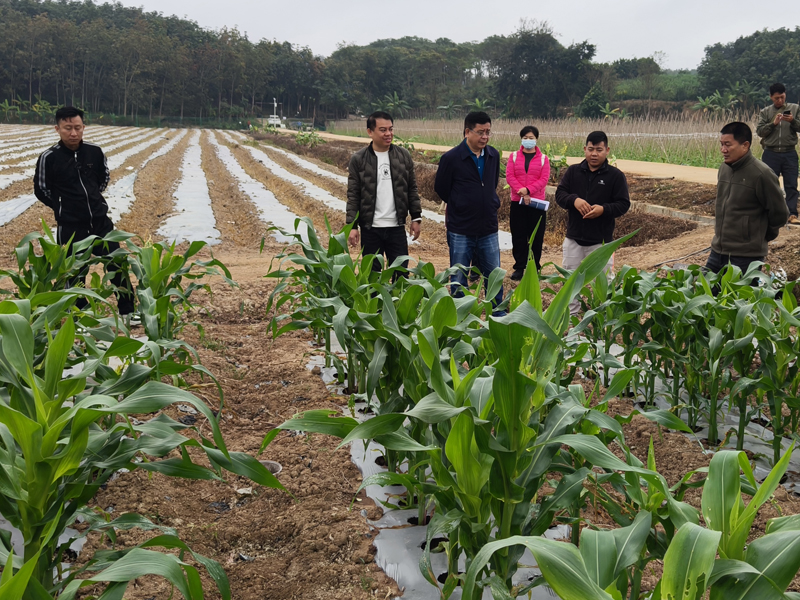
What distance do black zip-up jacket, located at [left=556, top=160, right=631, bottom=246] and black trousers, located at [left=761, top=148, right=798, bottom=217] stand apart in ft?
13.9

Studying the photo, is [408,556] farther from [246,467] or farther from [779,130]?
[779,130]

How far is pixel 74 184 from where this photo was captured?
16.2 ft

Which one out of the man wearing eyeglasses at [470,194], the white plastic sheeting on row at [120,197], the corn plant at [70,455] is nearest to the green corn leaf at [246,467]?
the corn plant at [70,455]

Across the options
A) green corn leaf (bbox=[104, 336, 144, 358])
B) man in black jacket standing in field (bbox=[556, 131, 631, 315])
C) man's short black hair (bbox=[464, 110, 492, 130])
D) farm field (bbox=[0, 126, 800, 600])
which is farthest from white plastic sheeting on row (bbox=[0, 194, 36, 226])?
green corn leaf (bbox=[104, 336, 144, 358])

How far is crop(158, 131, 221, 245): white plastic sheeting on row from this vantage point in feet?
31.7

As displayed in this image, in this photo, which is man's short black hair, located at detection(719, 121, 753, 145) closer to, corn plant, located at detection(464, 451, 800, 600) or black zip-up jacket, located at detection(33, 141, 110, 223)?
corn plant, located at detection(464, 451, 800, 600)

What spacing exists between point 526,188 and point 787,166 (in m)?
3.98

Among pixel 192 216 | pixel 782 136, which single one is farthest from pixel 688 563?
pixel 192 216

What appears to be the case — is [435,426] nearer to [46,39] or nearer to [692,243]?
[692,243]

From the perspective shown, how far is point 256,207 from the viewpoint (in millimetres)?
12703

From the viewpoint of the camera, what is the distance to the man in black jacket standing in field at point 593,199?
16.4 ft

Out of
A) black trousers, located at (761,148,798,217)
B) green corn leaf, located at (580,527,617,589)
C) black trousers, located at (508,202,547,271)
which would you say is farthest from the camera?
black trousers, located at (761,148,798,217)

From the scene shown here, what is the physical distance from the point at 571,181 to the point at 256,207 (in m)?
8.57

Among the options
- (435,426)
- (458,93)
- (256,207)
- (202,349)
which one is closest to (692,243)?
(202,349)
